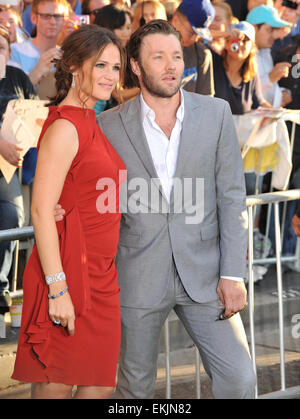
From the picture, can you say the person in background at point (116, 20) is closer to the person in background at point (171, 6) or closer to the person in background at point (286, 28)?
the person in background at point (171, 6)

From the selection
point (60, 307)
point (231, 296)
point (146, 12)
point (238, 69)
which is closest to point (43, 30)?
point (146, 12)

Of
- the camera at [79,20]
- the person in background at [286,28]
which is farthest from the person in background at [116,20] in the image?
the person in background at [286,28]

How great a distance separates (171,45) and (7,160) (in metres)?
2.01

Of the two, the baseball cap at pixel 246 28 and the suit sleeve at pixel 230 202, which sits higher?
the baseball cap at pixel 246 28

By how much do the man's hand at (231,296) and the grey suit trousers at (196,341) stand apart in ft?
0.13

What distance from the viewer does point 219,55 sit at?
5.93m

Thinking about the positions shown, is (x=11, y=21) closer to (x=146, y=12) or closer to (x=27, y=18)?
(x=27, y=18)

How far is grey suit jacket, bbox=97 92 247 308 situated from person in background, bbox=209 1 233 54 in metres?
2.97

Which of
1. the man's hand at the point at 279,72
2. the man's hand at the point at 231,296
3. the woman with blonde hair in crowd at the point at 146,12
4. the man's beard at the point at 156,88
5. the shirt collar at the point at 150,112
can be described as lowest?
the man's hand at the point at 231,296

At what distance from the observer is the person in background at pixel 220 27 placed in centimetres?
589

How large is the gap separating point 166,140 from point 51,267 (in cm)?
78

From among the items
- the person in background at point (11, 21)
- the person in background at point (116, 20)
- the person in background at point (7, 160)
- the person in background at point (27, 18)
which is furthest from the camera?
the person in background at point (116, 20)
